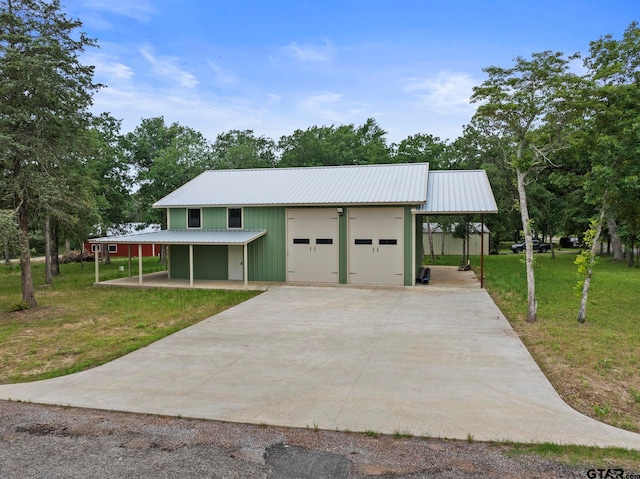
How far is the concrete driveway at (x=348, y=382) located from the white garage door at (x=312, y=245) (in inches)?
233

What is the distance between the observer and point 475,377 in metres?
5.67

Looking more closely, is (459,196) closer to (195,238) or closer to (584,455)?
(195,238)

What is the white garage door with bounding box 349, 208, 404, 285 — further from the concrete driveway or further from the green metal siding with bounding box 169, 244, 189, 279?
the green metal siding with bounding box 169, 244, 189, 279

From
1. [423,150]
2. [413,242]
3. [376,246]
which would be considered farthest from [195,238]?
[423,150]

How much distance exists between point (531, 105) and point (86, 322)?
10.9 metres

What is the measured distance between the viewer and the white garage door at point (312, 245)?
15.3 metres

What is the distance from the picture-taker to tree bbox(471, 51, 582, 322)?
8.92 metres

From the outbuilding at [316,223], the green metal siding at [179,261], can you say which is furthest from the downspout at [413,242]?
the green metal siding at [179,261]

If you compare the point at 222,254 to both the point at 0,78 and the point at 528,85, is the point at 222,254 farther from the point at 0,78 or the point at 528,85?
the point at 528,85

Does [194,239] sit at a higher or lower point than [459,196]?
lower

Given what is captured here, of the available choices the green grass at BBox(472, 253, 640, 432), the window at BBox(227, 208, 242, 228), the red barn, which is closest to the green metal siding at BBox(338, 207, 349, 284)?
the window at BBox(227, 208, 242, 228)

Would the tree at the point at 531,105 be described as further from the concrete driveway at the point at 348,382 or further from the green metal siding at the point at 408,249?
the green metal siding at the point at 408,249

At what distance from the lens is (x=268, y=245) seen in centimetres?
1600

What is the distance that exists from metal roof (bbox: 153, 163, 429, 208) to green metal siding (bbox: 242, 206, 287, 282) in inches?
17.3
